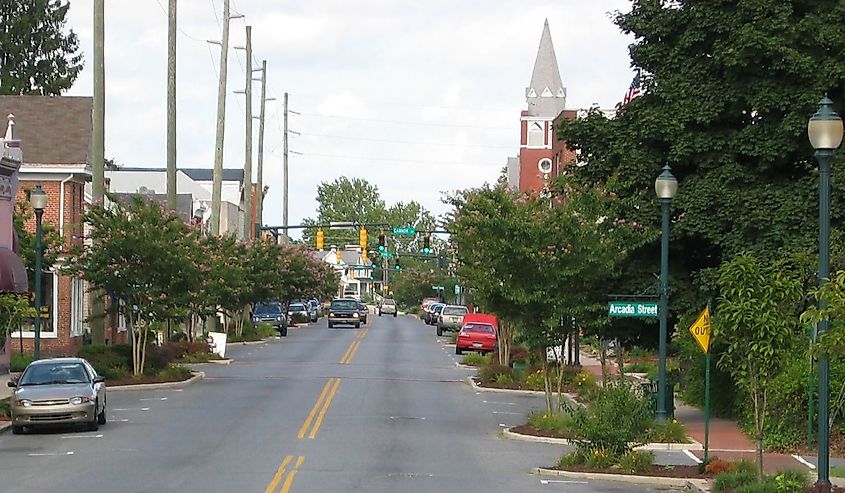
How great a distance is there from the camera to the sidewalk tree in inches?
670

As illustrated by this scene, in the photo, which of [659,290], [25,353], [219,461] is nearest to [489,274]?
[659,290]

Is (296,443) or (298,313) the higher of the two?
(296,443)

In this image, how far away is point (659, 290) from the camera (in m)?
26.6

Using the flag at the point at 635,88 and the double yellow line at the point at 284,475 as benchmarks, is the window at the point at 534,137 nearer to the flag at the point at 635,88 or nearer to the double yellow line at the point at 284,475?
the flag at the point at 635,88

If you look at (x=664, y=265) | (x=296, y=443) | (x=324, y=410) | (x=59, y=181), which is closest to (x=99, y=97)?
(x=59, y=181)

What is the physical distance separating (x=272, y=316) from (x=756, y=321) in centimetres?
6601

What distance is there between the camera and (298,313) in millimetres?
104375

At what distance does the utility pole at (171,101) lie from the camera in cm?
4403

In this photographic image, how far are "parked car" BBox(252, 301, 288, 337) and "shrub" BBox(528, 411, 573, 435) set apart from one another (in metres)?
52.5

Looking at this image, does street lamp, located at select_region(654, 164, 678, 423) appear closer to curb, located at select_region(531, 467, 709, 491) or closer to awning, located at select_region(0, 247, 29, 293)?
curb, located at select_region(531, 467, 709, 491)

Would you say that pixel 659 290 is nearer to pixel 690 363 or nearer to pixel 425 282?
pixel 690 363

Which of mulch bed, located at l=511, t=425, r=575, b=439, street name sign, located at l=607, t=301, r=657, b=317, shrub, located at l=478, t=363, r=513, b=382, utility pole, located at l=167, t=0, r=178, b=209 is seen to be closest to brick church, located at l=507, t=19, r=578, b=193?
utility pole, located at l=167, t=0, r=178, b=209

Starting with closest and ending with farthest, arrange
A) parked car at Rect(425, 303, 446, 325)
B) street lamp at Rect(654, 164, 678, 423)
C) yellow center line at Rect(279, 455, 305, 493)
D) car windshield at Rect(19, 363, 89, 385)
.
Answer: yellow center line at Rect(279, 455, 305, 493) < street lamp at Rect(654, 164, 678, 423) < car windshield at Rect(19, 363, 89, 385) < parked car at Rect(425, 303, 446, 325)

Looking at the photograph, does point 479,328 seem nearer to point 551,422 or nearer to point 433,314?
point 551,422
